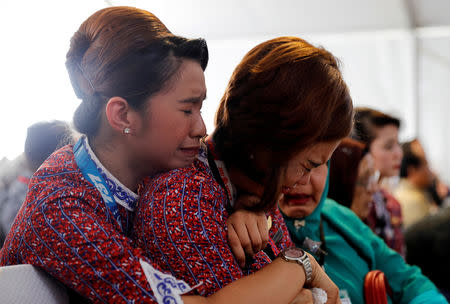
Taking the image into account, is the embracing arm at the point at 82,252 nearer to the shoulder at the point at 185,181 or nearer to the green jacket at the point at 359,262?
the shoulder at the point at 185,181

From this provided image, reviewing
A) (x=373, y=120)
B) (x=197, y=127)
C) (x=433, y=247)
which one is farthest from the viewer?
(x=373, y=120)

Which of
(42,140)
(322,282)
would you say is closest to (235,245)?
(322,282)

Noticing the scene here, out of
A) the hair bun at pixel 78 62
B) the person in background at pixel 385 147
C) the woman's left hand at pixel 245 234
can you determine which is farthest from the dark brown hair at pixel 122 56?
the person in background at pixel 385 147

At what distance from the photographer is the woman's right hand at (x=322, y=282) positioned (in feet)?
3.58

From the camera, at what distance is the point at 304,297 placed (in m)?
1.05

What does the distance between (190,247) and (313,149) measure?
0.41 meters

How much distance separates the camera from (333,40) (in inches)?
181

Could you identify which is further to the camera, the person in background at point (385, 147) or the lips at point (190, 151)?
the person in background at point (385, 147)

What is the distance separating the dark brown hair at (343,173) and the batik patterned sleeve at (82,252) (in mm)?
1335

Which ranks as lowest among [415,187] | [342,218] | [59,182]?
[415,187]

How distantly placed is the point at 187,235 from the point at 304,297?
13.4 inches

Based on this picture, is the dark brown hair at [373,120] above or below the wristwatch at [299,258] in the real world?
below

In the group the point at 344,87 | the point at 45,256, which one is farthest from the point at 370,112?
the point at 45,256

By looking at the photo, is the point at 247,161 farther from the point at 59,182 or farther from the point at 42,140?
the point at 42,140
